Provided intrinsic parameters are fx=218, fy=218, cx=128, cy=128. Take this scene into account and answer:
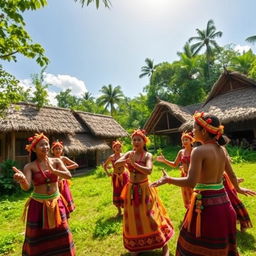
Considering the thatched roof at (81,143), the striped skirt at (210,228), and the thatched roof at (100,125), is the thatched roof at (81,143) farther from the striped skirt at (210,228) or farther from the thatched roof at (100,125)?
the striped skirt at (210,228)

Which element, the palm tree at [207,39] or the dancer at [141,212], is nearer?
the dancer at [141,212]

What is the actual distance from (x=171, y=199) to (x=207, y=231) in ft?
14.2

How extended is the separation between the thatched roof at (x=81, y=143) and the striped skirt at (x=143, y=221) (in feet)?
34.3

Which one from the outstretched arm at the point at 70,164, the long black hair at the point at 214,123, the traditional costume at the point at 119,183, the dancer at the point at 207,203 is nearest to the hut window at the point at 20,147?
the outstretched arm at the point at 70,164

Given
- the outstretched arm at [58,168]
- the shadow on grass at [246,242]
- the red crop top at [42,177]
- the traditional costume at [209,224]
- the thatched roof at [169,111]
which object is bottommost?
the shadow on grass at [246,242]

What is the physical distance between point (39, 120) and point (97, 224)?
935cm

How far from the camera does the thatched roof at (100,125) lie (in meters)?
16.6

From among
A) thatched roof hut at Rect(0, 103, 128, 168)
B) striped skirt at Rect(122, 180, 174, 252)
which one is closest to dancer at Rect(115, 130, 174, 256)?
striped skirt at Rect(122, 180, 174, 252)

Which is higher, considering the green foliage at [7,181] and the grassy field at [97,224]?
the green foliage at [7,181]

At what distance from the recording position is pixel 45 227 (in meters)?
2.84

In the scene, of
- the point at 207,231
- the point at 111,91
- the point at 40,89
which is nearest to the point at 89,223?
the point at 207,231

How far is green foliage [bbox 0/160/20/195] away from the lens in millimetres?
9425

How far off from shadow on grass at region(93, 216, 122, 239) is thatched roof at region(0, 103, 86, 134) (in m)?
7.13

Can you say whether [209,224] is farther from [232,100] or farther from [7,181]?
[232,100]
